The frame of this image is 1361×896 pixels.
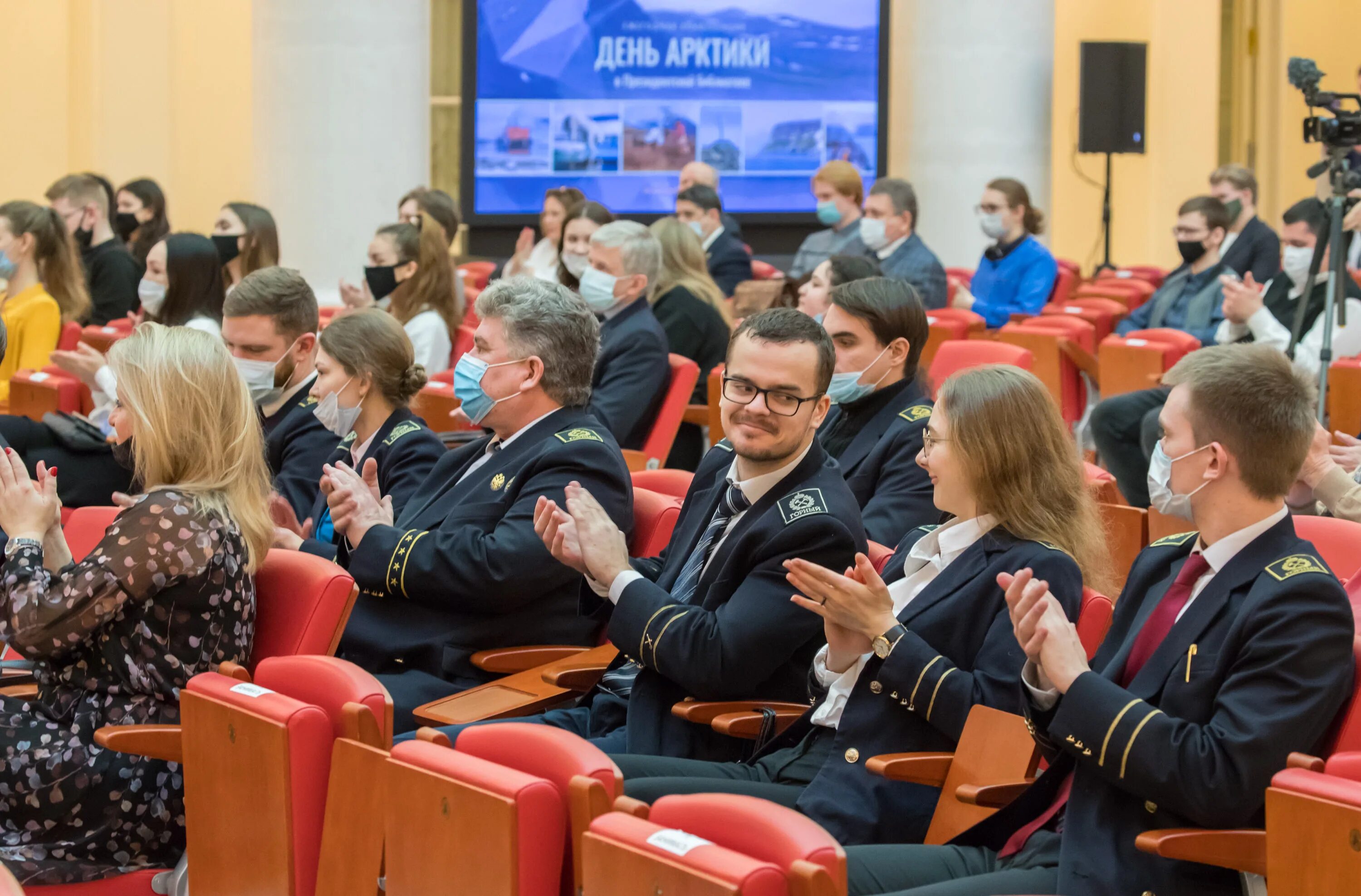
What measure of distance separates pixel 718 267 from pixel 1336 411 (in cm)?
407

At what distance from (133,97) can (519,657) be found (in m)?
10.6

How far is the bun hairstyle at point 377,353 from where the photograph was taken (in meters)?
3.80

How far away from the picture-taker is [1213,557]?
2.13 metres

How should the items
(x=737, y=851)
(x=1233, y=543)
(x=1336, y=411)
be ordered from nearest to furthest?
1. (x=737, y=851)
2. (x=1233, y=543)
3. (x=1336, y=411)

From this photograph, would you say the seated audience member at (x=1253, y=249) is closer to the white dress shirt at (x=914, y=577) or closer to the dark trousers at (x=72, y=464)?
the dark trousers at (x=72, y=464)

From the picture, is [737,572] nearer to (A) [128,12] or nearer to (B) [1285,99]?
(A) [128,12]

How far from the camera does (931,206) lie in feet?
33.9

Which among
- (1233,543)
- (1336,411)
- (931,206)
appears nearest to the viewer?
(1233,543)

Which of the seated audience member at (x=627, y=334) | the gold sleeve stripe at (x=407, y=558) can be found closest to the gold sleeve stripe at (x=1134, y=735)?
the gold sleeve stripe at (x=407, y=558)

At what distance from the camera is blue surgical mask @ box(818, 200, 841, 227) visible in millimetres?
8500

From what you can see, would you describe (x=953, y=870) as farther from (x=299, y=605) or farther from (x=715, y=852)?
(x=299, y=605)

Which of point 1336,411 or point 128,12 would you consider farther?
point 128,12

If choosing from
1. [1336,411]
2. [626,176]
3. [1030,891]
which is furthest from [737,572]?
[626,176]

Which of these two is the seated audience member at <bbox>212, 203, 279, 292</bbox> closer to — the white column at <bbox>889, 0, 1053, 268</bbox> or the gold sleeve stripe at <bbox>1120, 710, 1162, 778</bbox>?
the white column at <bbox>889, 0, 1053, 268</bbox>
